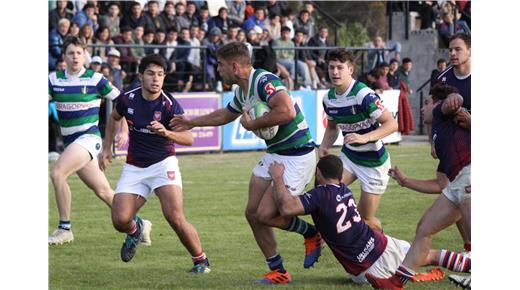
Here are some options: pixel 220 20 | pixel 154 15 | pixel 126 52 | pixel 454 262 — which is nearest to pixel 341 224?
pixel 454 262

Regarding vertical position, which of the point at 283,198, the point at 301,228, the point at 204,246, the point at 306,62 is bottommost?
the point at 204,246

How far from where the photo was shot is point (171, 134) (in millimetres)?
9742

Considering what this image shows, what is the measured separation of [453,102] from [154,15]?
1642 centimetres

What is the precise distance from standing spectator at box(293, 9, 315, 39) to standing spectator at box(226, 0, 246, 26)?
5.16ft

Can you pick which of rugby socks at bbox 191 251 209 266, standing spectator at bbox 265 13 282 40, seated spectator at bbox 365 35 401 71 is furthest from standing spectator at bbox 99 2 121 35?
rugby socks at bbox 191 251 209 266

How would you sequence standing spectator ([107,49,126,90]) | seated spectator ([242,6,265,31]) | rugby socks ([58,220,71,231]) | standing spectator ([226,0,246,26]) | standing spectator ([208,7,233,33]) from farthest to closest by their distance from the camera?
standing spectator ([226,0,246,26]) < seated spectator ([242,6,265,31]) < standing spectator ([208,7,233,33]) < standing spectator ([107,49,126,90]) < rugby socks ([58,220,71,231])

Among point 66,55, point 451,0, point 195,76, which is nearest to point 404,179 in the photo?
point 66,55

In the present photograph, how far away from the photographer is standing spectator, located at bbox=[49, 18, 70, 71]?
20938 millimetres

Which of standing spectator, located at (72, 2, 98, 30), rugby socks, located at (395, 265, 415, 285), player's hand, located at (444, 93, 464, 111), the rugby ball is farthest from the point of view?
standing spectator, located at (72, 2, 98, 30)

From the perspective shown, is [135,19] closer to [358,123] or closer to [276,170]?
[358,123]

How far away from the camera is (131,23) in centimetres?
2392

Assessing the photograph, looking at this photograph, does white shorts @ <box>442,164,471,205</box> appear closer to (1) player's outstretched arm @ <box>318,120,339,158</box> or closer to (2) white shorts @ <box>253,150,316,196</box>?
(2) white shorts @ <box>253,150,316,196</box>
